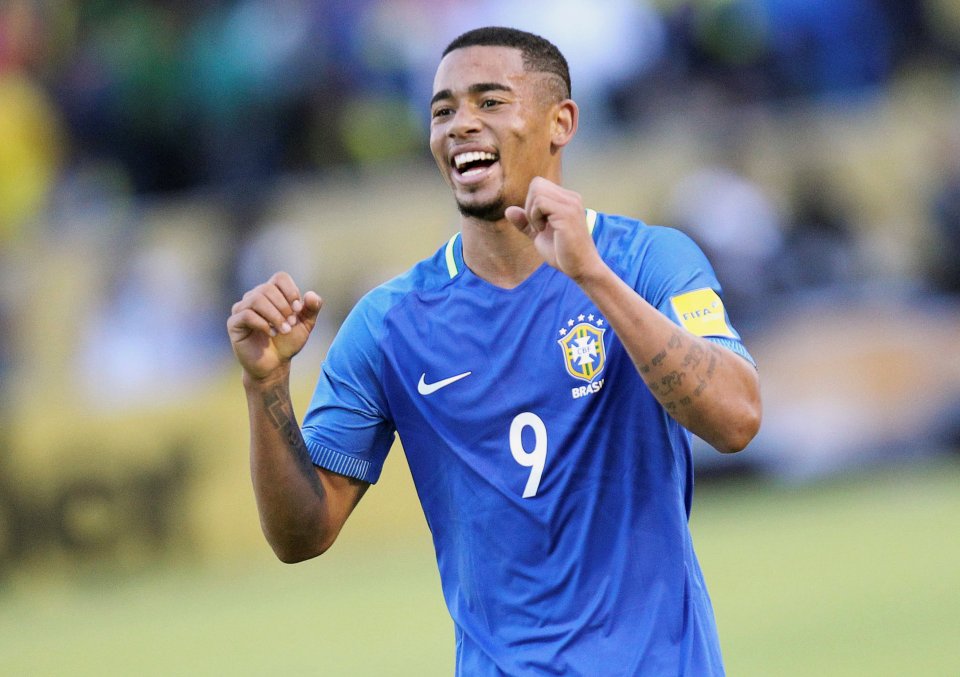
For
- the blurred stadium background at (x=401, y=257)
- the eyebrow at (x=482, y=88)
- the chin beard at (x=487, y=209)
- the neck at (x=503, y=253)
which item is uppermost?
the blurred stadium background at (x=401, y=257)

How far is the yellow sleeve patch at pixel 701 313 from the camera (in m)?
4.25

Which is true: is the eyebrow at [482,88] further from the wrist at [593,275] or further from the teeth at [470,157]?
the wrist at [593,275]

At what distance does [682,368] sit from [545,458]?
581 mm

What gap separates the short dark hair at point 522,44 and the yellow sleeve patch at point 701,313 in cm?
88

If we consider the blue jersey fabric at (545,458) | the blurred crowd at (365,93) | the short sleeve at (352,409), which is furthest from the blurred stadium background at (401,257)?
the blue jersey fabric at (545,458)

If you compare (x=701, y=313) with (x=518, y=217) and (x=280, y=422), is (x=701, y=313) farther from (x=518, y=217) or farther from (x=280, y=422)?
(x=280, y=422)

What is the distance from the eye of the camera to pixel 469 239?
480cm

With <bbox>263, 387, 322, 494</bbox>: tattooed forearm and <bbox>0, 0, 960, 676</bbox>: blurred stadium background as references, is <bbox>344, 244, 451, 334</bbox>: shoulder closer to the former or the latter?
<bbox>263, 387, 322, 494</bbox>: tattooed forearm

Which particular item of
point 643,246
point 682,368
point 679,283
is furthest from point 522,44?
point 682,368

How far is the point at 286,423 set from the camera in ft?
14.7

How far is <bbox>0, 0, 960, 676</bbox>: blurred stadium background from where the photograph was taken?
12.7m

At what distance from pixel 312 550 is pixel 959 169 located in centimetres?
928

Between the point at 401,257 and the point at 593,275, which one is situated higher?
the point at 401,257

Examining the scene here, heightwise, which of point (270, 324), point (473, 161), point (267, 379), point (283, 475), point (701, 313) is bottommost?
point (283, 475)
